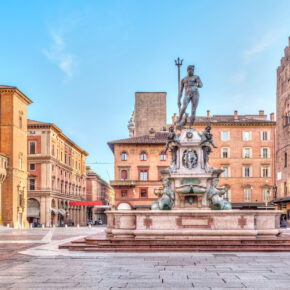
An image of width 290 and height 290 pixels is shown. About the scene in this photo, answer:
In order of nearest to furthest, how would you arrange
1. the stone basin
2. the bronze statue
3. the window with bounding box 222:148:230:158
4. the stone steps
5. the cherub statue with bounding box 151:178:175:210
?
the stone steps, the stone basin, the cherub statue with bounding box 151:178:175:210, the bronze statue, the window with bounding box 222:148:230:158

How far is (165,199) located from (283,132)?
1954 inches

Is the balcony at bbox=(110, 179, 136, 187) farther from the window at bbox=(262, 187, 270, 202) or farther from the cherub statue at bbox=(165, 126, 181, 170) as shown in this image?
the cherub statue at bbox=(165, 126, 181, 170)

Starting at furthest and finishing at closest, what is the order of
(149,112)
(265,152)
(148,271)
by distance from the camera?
1. (149,112)
2. (265,152)
3. (148,271)

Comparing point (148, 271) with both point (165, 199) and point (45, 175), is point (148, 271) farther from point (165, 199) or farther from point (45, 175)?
point (45, 175)

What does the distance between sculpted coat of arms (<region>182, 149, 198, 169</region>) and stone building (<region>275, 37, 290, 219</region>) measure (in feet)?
141

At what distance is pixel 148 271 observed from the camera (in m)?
11.1

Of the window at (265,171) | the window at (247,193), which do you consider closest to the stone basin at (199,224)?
the window at (247,193)

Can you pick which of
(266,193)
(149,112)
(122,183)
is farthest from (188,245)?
(149,112)

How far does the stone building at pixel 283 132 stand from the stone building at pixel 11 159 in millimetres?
33129

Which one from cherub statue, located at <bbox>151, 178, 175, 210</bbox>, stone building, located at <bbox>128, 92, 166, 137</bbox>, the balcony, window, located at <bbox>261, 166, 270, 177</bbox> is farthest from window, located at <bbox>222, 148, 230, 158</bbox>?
cherub statue, located at <bbox>151, 178, 175, 210</bbox>

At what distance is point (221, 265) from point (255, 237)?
469 centimetres

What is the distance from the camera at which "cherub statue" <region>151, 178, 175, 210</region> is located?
769 inches

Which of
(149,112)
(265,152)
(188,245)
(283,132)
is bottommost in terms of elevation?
(188,245)

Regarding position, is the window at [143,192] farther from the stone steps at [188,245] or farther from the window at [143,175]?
the stone steps at [188,245]
